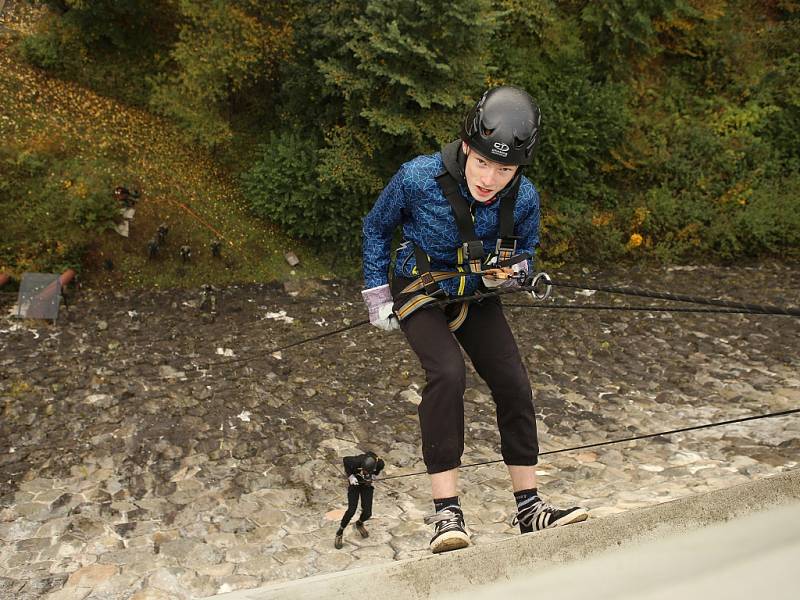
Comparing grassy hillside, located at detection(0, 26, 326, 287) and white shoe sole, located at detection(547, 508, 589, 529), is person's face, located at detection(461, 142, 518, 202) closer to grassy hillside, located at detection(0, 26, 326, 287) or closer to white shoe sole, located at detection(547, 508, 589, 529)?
white shoe sole, located at detection(547, 508, 589, 529)

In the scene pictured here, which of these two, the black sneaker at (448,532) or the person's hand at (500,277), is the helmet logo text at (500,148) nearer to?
the person's hand at (500,277)

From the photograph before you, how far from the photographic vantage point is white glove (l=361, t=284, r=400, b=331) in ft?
15.5

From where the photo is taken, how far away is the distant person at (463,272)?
4.23m

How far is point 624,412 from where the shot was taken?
839cm

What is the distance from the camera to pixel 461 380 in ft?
13.9

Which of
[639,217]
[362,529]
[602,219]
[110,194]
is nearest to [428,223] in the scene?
[362,529]

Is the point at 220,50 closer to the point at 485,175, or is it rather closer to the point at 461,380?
the point at 485,175

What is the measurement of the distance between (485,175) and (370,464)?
2.07 m

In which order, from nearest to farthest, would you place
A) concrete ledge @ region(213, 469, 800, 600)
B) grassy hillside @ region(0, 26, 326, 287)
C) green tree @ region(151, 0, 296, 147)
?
concrete ledge @ region(213, 469, 800, 600) < grassy hillside @ region(0, 26, 326, 287) < green tree @ region(151, 0, 296, 147)

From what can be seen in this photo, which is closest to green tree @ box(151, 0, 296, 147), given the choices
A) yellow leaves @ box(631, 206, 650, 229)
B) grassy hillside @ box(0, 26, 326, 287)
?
grassy hillside @ box(0, 26, 326, 287)

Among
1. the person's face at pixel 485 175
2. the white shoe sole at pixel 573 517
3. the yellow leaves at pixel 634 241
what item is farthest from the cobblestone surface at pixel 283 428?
the yellow leaves at pixel 634 241

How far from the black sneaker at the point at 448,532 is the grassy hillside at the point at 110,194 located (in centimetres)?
860

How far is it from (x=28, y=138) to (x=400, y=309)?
10.8 m

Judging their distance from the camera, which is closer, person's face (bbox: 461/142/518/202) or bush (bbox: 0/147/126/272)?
person's face (bbox: 461/142/518/202)
